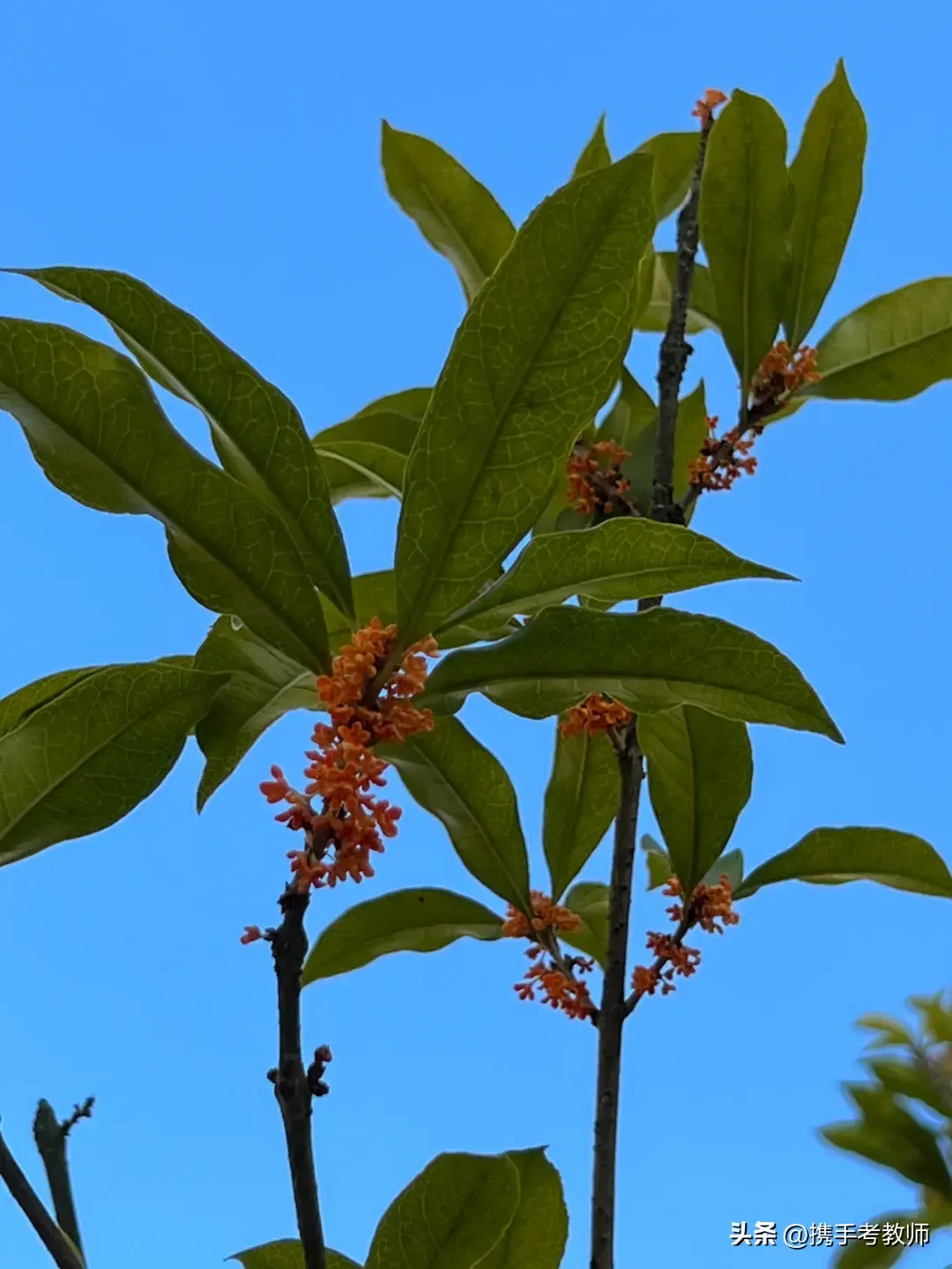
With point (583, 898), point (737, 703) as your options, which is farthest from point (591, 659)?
point (583, 898)

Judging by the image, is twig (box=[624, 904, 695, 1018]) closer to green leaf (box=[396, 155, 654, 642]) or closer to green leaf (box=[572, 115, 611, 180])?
green leaf (box=[396, 155, 654, 642])

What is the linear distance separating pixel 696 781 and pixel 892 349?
2.26 feet

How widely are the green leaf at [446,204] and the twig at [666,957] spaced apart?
0.87m

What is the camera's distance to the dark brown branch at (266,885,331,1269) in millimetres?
730

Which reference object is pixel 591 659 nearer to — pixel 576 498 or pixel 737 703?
pixel 737 703

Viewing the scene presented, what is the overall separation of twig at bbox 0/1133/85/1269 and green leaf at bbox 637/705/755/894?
901 millimetres

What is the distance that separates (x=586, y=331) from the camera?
918 millimetres

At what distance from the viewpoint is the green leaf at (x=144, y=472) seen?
0.87 meters

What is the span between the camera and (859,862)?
5.01 feet

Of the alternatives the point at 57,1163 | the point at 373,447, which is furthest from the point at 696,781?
the point at 57,1163

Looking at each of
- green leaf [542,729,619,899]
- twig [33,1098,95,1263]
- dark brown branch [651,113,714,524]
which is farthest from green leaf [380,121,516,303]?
twig [33,1098,95,1263]

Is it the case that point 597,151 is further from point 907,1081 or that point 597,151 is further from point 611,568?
point 907,1081

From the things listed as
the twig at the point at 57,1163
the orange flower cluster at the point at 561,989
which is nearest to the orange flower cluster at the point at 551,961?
the orange flower cluster at the point at 561,989

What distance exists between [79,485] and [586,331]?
0.38 m
